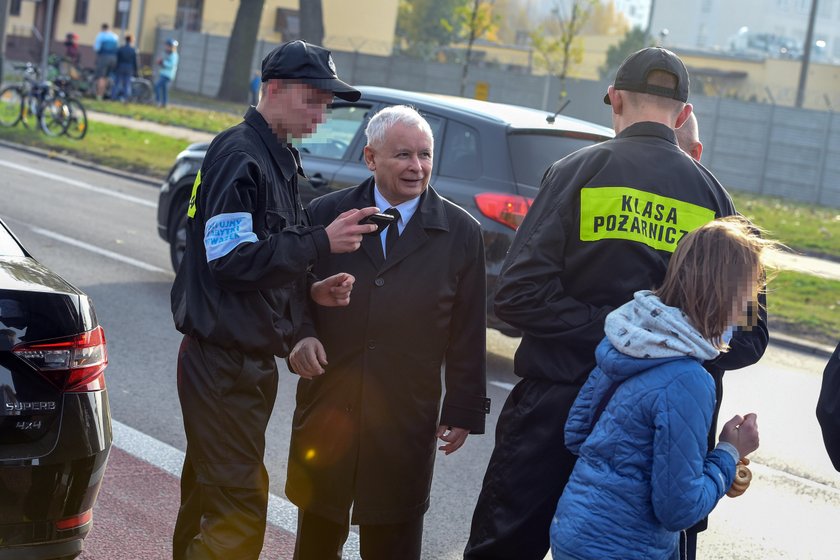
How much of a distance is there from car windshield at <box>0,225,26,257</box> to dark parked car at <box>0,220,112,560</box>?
0.23 meters

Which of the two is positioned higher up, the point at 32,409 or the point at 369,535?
the point at 32,409

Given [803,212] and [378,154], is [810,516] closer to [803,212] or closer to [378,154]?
[378,154]

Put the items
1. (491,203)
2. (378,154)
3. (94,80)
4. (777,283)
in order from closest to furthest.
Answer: (378,154) < (491,203) < (777,283) < (94,80)

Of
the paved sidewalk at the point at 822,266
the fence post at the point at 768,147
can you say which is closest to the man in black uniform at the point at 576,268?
the paved sidewalk at the point at 822,266

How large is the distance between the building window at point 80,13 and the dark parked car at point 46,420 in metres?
50.5

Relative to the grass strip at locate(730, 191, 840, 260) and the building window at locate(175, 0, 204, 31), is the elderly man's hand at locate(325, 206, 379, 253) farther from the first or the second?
the building window at locate(175, 0, 204, 31)

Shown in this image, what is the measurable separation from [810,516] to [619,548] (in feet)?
11.1

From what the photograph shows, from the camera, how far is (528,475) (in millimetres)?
3330

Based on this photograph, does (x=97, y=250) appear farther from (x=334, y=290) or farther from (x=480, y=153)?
(x=334, y=290)

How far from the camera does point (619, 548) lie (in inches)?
110

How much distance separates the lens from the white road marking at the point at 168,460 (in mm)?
4875

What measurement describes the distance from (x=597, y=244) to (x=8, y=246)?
6.45ft

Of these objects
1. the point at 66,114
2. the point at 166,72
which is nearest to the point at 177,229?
the point at 66,114

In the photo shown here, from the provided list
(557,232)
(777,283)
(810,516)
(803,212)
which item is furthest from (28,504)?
(803,212)
